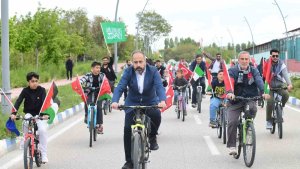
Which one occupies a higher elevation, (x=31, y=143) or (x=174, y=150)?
(x=31, y=143)

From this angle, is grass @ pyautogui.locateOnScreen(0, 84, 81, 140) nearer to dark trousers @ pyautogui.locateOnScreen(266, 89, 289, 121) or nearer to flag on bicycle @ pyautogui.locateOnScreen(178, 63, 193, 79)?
flag on bicycle @ pyautogui.locateOnScreen(178, 63, 193, 79)

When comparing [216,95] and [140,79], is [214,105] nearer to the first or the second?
[216,95]

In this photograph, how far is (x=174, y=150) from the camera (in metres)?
10.7

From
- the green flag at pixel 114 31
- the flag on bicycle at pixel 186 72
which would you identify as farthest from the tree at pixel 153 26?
the flag on bicycle at pixel 186 72

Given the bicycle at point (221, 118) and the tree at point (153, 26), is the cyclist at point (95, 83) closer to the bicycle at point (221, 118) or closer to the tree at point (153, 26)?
the bicycle at point (221, 118)

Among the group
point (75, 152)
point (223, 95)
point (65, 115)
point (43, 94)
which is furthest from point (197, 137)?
point (65, 115)

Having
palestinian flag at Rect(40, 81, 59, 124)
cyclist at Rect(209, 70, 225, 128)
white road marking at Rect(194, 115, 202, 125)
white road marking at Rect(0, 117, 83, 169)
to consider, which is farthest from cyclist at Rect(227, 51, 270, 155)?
white road marking at Rect(194, 115, 202, 125)

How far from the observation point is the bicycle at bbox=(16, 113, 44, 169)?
8.31 meters

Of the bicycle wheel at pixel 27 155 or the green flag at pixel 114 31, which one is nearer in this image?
the bicycle wheel at pixel 27 155

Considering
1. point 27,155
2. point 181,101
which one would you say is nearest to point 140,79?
point 27,155

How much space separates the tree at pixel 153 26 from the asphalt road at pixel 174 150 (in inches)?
3627

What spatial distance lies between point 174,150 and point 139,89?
300cm

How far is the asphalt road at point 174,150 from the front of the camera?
9180 millimetres

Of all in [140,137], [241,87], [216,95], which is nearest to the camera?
[140,137]
